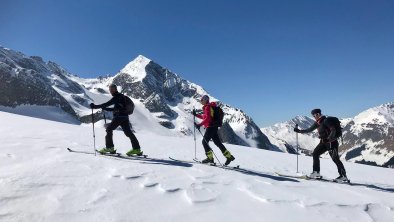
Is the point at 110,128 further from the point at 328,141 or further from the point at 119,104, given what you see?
the point at 328,141

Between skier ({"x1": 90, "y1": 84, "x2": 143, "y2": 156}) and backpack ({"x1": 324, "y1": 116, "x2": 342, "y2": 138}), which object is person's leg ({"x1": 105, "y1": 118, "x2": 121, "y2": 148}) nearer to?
skier ({"x1": 90, "y1": 84, "x2": 143, "y2": 156})

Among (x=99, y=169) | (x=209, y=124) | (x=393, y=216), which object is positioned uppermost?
(x=209, y=124)

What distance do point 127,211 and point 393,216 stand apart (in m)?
5.58

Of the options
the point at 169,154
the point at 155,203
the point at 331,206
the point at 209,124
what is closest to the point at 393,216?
the point at 331,206

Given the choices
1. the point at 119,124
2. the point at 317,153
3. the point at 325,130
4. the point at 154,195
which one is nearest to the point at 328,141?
the point at 325,130

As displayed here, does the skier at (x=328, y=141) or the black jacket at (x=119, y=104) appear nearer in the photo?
the skier at (x=328, y=141)

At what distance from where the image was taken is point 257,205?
7387 mm

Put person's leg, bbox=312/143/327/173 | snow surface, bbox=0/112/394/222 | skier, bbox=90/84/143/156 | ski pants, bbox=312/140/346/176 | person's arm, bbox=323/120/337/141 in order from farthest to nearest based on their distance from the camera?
skier, bbox=90/84/143/156 < person's leg, bbox=312/143/327/173 < ski pants, bbox=312/140/346/176 < person's arm, bbox=323/120/337/141 < snow surface, bbox=0/112/394/222

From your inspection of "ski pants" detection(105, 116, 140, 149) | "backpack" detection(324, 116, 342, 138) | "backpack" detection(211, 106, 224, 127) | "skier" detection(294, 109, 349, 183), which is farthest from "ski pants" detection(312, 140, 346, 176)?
"ski pants" detection(105, 116, 140, 149)

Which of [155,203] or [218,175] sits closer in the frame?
[155,203]

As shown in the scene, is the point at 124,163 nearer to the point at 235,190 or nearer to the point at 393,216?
the point at 235,190

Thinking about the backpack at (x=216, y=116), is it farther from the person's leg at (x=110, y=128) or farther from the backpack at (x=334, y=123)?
the backpack at (x=334, y=123)

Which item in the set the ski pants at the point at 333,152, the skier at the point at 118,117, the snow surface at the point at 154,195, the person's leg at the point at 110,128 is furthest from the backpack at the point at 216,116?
the ski pants at the point at 333,152

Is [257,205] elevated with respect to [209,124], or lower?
lower
